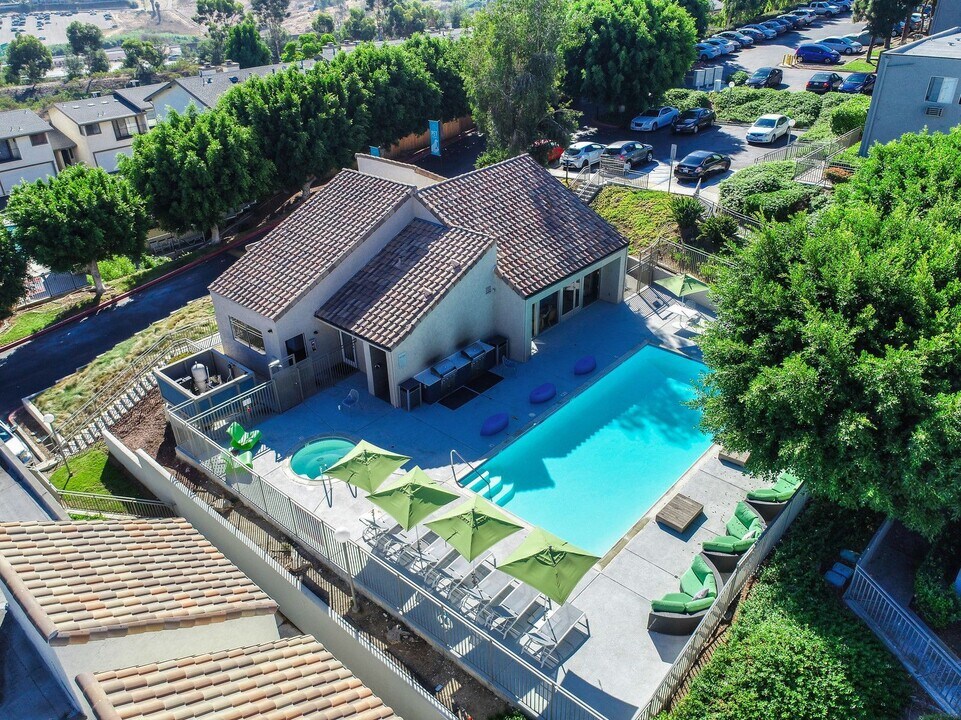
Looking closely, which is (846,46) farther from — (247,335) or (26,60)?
(26,60)

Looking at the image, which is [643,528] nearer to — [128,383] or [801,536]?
[801,536]

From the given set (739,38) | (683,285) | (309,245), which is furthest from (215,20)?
(683,285)

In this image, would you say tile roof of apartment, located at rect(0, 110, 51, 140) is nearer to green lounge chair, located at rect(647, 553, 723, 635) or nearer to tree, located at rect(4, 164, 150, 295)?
tree, located at rect(4, 164, 150, 295)

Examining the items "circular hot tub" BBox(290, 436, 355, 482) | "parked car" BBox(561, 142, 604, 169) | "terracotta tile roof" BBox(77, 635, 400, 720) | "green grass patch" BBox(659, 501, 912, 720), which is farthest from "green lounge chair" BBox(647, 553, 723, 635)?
"parked car" BBox(561, 142, 604, 169)

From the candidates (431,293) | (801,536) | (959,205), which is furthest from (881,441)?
(431,293)

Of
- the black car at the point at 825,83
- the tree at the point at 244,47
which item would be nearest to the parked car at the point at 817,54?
the black car at the point at 825,83
